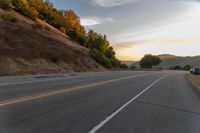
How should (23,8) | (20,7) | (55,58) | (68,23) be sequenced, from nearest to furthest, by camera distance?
(55,58) → (20,7) → (23,8) → (68,23)

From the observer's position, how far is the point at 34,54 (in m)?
54.3

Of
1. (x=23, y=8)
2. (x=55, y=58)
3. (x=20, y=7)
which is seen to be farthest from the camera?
(x=23, y=8)

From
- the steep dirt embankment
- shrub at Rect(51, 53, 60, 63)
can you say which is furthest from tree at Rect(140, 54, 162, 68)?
shrub at Rect(51, 53, 60, 63)

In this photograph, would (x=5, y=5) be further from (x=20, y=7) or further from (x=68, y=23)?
(x=68, y=23)

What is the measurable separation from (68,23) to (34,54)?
2454 inches

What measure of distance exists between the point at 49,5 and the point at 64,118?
111 metres

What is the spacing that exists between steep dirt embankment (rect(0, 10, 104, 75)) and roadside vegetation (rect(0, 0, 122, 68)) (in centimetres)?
1373

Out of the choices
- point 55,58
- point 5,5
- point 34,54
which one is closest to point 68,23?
point 5,5

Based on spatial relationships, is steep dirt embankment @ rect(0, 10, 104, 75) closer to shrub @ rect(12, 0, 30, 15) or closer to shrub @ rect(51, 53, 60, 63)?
shrub @ rect(51, 53, 60, 63)

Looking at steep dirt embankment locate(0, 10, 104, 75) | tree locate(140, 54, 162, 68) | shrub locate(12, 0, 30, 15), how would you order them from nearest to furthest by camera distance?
steep dirt embankment locate(0, 10, 104, 75) < shrub locate(12, 0, 30, 15) < tree locate(140, 54, 162, 68)

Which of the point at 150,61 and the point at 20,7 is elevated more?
the point at 20,7

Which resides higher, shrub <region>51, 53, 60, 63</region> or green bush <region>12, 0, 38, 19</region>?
green bush <region>12, 0, 38, 19</region>

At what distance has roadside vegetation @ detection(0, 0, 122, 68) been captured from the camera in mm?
89125

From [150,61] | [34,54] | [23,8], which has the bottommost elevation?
[34,54]
